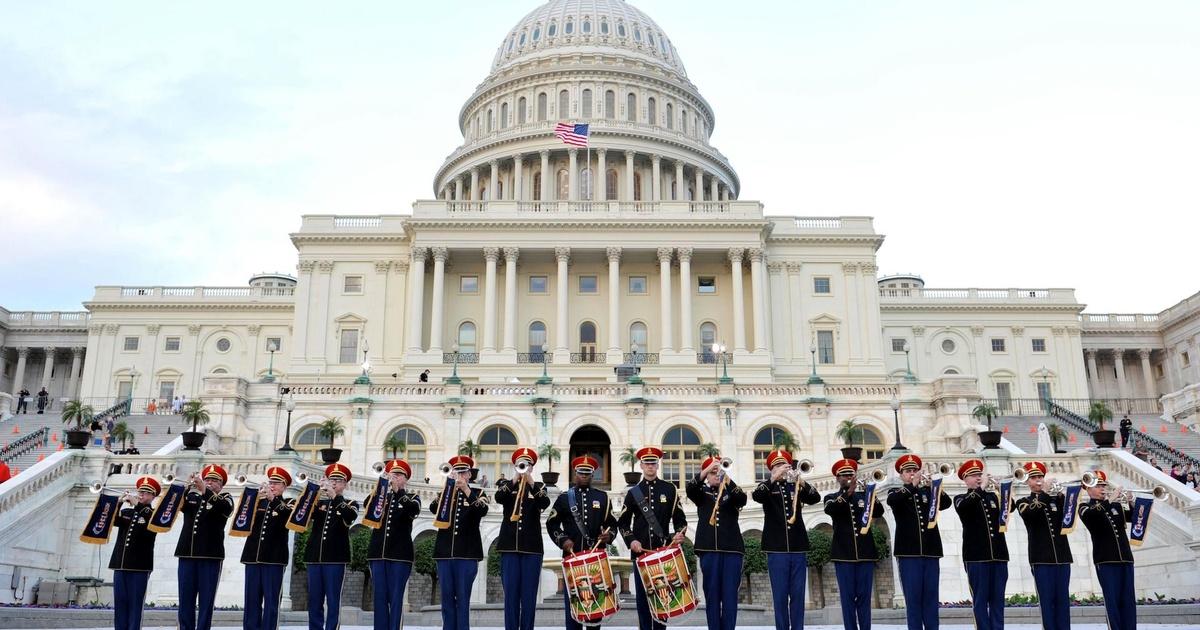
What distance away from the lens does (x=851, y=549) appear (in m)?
14.3

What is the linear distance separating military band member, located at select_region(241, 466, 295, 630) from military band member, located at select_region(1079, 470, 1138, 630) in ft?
37.0

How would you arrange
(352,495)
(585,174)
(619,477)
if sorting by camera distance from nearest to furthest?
(352,495) < (619,477) < (585,174)

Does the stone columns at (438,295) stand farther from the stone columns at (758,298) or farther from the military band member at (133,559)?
the military band member at (133,559)

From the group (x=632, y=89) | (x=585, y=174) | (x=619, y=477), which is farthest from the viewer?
(x=632, y=89)

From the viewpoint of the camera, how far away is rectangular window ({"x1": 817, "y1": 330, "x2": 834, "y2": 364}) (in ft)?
218

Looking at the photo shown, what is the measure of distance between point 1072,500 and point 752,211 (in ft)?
178

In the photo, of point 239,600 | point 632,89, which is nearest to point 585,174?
point 632,89

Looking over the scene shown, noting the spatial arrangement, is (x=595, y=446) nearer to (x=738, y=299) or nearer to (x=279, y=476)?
(x=738, y=299)

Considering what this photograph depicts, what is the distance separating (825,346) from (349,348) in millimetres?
30180

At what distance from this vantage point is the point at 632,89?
91.0m

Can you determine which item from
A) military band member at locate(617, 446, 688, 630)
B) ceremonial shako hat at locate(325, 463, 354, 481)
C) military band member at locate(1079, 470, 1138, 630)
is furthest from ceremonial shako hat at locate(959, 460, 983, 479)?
ceremonial shako hat at locate(325, 463, 354, 481)

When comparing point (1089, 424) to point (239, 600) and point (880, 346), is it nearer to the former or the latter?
point (880, 346)

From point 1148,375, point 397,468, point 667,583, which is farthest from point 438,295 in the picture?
point 1148,375

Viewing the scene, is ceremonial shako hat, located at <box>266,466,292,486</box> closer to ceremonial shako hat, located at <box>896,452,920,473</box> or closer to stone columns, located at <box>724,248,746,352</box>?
ceremonial shako hat, located at <box>896,452,920,473</box>
